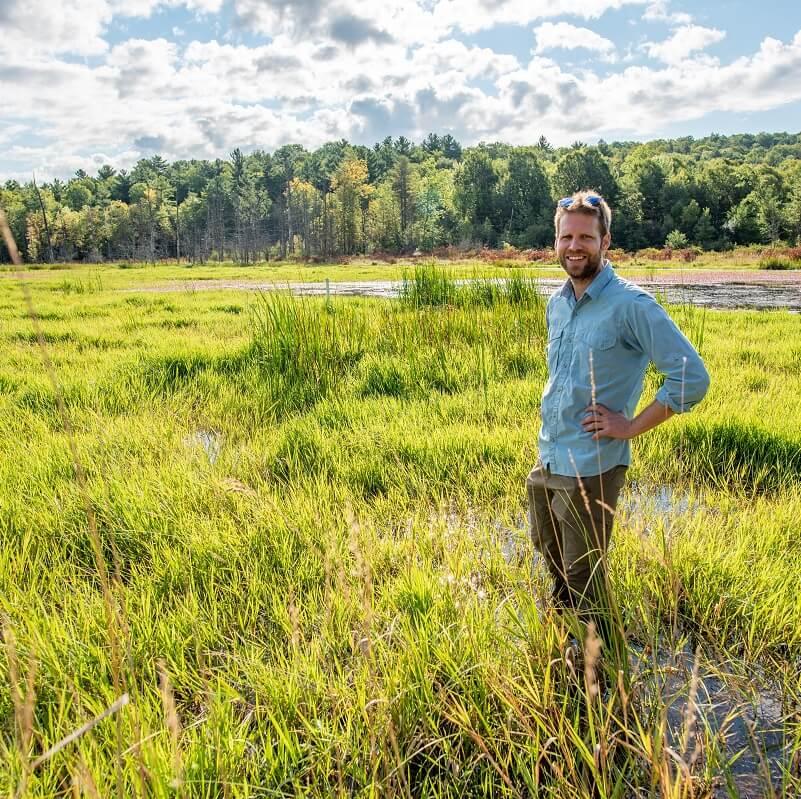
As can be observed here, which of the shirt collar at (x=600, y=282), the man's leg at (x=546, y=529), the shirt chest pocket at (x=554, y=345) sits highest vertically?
the shirt collar at (x=600, y=282)

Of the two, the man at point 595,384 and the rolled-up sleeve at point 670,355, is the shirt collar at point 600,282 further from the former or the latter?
the rolled-up sleeve at point 670,355

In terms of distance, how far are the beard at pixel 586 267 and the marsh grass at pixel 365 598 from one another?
4.04 ft

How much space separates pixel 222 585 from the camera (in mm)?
2768

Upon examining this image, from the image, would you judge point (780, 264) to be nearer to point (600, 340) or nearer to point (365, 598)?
point (600, 340)

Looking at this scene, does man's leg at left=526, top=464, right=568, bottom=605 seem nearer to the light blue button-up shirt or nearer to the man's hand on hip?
the light blue button-up shirt

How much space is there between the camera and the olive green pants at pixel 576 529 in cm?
228

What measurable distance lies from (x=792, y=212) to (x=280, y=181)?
98735mm

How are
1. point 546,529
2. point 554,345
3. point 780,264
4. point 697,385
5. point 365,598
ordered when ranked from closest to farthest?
point 365,598, point 697,385, point 554,345, point 546,529, point 780,264

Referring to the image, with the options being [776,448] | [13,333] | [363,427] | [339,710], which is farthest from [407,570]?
[13,333]

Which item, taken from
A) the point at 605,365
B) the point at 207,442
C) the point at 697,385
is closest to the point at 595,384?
the point at 605,365

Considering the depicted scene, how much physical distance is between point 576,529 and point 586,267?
1052 millimetres

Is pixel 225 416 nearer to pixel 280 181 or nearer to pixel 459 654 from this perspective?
pixel 459 654

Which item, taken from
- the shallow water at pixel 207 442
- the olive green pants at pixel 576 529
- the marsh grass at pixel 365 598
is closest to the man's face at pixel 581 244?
the olive green pants at pixel 576 529

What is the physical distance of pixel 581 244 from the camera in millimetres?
2182
